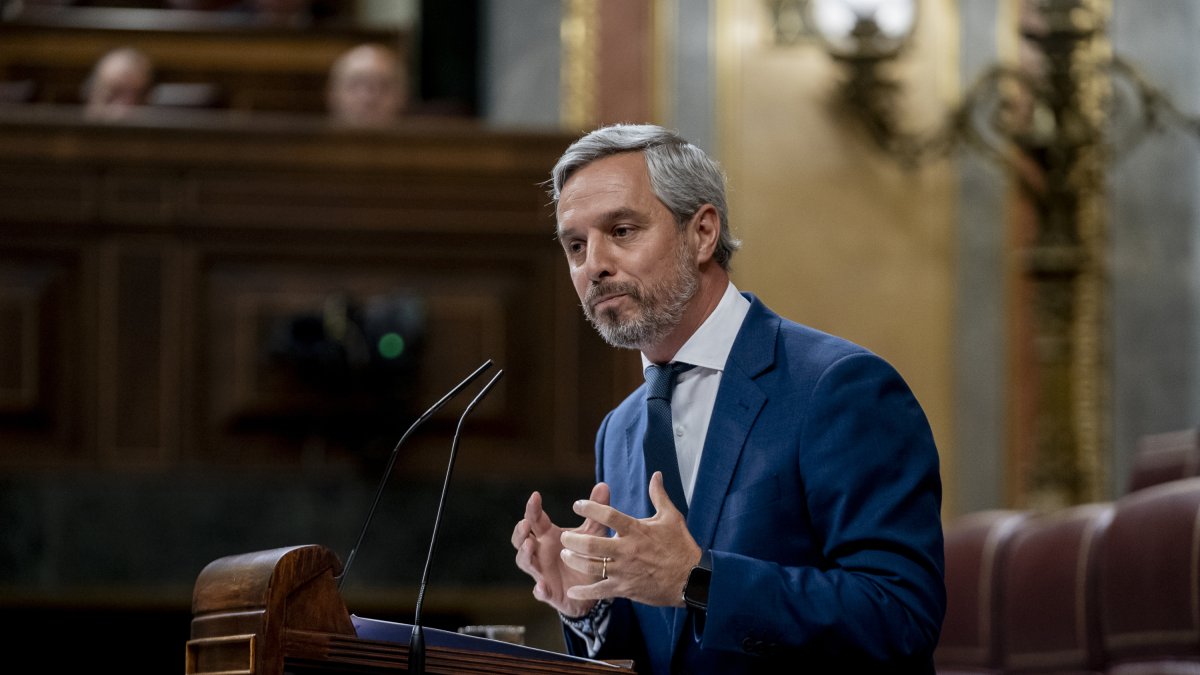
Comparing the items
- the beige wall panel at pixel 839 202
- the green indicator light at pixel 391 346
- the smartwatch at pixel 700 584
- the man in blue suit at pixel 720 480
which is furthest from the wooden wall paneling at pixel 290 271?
the smartwatch at pixel 700 584

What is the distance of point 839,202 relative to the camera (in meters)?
6.70

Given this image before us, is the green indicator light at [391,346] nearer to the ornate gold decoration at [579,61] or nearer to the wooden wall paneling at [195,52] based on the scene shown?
the ornate gold decoration at [579,61]

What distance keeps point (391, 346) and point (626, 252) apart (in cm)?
337

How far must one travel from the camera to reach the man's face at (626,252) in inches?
81.8

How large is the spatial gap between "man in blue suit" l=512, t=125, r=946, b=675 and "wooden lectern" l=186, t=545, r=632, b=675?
0.15m

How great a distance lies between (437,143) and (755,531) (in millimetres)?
3856

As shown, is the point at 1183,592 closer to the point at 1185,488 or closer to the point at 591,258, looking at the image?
the point at 1185,488

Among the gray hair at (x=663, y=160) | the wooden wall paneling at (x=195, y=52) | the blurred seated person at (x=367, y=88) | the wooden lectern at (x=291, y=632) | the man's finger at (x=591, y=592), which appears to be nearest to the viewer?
the wooden lectern at (x=291, y=632)

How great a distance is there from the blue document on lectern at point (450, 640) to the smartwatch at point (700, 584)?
0.35ft

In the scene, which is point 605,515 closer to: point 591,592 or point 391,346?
point 591,592

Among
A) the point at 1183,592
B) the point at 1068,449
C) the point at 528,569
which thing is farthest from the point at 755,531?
the point at 1068,449

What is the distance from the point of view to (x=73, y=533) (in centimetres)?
520

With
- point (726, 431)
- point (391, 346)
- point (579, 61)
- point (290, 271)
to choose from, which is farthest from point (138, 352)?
point (726, 431)

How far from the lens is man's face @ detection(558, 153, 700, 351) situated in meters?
2.08
